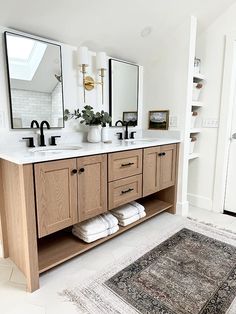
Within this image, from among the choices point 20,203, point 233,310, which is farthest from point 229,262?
point 20,203

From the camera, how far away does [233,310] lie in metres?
1.30

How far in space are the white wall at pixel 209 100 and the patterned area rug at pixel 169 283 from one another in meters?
0.91

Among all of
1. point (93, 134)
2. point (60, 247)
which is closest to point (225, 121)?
point (93, 134)

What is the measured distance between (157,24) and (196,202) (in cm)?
211

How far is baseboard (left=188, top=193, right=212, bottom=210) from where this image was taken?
9.09 ft

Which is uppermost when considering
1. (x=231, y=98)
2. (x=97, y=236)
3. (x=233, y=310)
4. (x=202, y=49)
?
(x=202, y=49)

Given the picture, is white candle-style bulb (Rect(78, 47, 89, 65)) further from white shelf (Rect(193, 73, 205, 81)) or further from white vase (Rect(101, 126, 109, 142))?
white shelf (Rect(193, 73, 205, 81))

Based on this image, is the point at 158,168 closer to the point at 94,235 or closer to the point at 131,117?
the point at 131,117

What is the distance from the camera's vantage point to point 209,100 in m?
2.63

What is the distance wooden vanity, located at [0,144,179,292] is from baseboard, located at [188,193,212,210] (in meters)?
1.02

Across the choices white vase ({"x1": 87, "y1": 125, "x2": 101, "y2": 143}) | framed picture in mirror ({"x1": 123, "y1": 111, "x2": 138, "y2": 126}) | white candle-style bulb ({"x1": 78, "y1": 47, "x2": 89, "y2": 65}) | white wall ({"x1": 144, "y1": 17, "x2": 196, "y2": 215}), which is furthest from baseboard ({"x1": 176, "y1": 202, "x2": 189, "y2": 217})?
white candle-style bulb ({"x1": 78, "y1": 47, "x2": 89, "y2": 65})

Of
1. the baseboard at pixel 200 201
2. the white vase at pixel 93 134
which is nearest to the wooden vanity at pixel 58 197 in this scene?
the white vase at pixel 93 134

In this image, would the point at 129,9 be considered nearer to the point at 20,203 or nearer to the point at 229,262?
the point at 20,203

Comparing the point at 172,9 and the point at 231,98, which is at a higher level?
the point at 172,9
